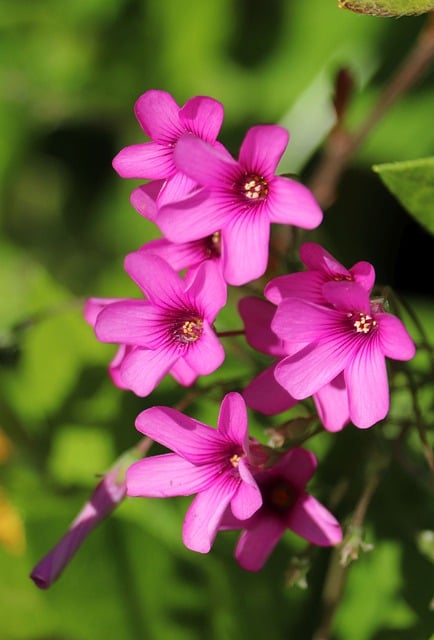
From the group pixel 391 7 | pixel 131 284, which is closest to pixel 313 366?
pixel 391 7

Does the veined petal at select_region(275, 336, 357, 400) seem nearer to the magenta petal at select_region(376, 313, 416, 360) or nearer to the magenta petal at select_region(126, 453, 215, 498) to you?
the magenta petal at select_region(376, 313, 416, 360)

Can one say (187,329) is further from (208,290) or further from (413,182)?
(413,182)

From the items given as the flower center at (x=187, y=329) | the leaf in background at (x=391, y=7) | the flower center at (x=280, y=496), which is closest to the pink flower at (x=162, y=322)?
the flower center at (x=187, y=329)

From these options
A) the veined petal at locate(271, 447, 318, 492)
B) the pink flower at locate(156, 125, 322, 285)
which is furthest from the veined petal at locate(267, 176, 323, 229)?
the veined petal at locate(271, 447, 318, 492)

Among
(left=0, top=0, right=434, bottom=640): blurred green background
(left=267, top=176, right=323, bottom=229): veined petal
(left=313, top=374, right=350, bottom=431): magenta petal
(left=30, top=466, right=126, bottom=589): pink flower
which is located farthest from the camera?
(left=0, top=0, right=434, bottom=640): blurred green background

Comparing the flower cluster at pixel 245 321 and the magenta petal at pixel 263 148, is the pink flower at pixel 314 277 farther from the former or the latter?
the magenta petal at pixel 263 148

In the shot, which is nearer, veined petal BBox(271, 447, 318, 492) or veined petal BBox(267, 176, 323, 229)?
veined petal BBox(267, 176, 323, 229)

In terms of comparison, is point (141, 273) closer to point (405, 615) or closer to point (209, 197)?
point (209, 197)
